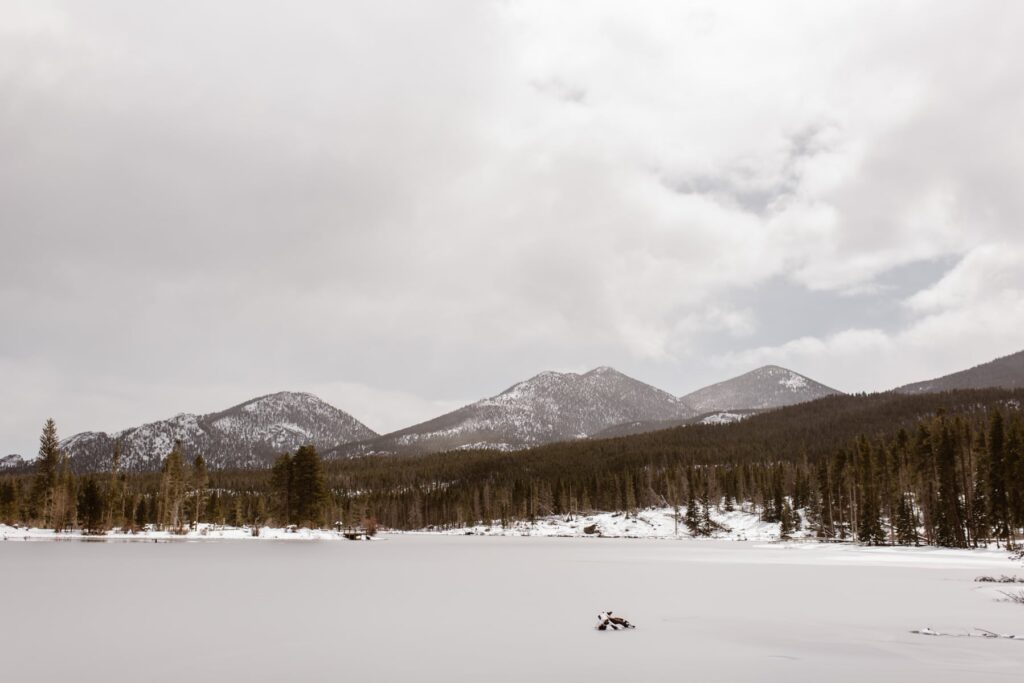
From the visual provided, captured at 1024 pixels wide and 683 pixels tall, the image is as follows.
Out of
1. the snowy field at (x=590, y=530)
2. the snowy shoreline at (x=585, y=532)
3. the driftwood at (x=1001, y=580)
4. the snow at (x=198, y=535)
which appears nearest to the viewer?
the driftwood at (x=1001, y=580)

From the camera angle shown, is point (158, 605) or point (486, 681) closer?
point (486, 681)

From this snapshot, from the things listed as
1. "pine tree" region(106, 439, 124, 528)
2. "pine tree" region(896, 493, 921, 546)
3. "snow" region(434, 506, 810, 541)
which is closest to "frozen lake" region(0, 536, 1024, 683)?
"pine tree" region(896, 493, 921, 546)

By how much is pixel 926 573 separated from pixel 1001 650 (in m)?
32.2

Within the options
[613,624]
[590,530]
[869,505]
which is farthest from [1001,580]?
[590,530]

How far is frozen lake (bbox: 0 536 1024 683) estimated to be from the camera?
1395 cm

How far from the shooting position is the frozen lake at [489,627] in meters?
14.0

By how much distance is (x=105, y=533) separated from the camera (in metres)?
112

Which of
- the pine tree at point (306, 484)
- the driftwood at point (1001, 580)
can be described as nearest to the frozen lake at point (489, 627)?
the driftwood at point (1001, 580)

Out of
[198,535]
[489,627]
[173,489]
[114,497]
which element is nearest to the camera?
[489,627]

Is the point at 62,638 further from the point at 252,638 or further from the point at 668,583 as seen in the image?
the point at 668,583

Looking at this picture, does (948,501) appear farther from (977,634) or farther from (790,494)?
(790,494)

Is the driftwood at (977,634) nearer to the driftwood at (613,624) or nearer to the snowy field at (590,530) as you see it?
the driftwood at (613,624)

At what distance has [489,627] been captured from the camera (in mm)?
20375

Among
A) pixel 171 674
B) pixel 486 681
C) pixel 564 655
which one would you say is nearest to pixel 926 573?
pixel 564 655
